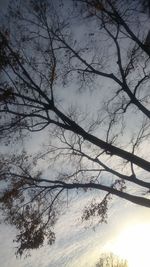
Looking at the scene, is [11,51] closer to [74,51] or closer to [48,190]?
[74,51]

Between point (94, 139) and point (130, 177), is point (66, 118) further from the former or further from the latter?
point (130, 177)

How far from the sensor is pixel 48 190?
10438 mm

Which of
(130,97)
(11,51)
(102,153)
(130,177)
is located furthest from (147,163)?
(11,51)

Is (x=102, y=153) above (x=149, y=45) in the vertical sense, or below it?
below

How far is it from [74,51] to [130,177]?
5.18 m

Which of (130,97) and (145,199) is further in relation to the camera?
(130,97)

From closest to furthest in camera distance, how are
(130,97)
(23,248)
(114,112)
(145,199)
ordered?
(145,199) → (23,248) → (130,97) → (114,112)

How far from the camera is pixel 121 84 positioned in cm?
1071

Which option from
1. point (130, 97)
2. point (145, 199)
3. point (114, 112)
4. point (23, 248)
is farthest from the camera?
point (114, 112)

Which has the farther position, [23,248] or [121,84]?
[121,84]

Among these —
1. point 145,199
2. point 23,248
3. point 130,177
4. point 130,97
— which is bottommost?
point 23,248

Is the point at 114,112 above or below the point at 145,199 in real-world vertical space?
above

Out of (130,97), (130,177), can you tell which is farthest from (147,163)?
(130,97)

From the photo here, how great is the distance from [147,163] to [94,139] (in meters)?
1.77
